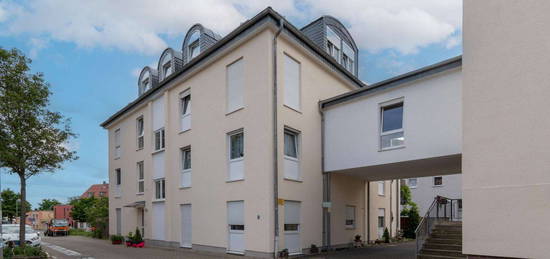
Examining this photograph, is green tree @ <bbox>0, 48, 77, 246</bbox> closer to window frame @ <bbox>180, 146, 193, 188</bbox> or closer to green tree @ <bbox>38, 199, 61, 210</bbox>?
window frame @ <bbox>180, 146, 193, 188</bbox>

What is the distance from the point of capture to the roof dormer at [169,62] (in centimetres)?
2200

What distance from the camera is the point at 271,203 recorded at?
42.8 feet

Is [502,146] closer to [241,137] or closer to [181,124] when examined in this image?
[241,137]

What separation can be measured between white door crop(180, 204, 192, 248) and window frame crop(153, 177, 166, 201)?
2272 millimetres

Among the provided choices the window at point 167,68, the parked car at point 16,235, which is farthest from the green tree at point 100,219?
the window at point 167,68

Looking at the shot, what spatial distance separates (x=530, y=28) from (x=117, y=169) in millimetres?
24989

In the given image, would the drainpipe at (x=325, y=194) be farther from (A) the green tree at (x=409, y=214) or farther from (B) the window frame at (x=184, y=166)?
(A) the green tree at (x=409, y=214)

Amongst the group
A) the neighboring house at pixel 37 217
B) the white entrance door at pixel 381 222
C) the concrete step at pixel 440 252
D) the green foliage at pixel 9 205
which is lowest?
the neighboring house at pixel 37 217

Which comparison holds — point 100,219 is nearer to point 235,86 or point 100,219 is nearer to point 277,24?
point 235,86

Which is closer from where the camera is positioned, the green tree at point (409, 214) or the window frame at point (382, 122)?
the window frame at point (382, 122)

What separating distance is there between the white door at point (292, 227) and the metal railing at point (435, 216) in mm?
4075

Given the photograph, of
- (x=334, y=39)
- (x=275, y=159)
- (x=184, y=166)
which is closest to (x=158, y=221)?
(x=184, y=166)

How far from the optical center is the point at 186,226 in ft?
57.3

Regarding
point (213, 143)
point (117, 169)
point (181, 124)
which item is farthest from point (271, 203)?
point (117, 169)
